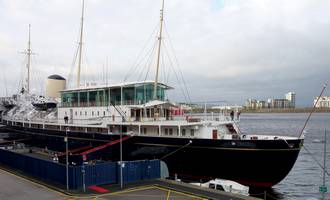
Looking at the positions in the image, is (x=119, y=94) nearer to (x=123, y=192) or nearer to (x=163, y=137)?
(x=163, y=137)

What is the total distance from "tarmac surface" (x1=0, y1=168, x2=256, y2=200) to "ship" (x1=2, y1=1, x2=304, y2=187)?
218cm

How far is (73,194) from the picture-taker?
1644cm

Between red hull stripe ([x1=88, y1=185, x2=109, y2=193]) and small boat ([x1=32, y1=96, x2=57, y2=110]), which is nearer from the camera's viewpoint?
red hull stripe ([x1=88, y1=185, x2=109, y2=193])

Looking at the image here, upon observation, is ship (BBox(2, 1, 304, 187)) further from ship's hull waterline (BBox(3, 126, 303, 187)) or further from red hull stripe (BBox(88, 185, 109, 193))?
red hull stripe (BBox(88, 185, 109, 193))

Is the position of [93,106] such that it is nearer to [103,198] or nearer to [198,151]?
[198,151]

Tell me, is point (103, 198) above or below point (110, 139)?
below

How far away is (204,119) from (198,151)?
336cm

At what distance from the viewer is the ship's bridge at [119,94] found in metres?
31.2

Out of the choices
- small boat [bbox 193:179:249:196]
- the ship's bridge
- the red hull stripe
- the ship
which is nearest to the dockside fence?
the red hull stripe

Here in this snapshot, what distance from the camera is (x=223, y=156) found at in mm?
24516

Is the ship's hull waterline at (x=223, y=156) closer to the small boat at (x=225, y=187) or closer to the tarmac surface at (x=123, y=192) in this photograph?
the small boat at (x=225, y=187)

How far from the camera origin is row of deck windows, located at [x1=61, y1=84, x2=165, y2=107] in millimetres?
31266

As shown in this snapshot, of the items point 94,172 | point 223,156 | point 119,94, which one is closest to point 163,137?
point 223,156

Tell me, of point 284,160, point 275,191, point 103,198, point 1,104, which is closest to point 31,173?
point 103,198
